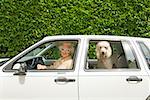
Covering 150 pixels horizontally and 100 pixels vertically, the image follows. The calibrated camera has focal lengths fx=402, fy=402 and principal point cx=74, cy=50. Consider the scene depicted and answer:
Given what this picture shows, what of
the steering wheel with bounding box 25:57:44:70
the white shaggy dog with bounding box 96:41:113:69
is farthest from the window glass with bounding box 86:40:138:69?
the steering wheel with bounding box 25:57:44:70

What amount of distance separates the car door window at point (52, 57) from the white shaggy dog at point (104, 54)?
1.12ft

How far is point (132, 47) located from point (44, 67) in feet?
4.03

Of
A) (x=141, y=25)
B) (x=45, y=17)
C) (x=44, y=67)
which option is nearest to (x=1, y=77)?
(x=44, y=67)

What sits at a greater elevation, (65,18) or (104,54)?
(65,18)

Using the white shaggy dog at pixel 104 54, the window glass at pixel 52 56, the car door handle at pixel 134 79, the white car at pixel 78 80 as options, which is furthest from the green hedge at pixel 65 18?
the car door handle at pixel 134 79

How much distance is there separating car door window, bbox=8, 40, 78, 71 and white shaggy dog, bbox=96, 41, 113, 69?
0.34 metres

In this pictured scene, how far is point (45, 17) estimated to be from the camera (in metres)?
10.9

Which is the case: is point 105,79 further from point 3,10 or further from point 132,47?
point 3,10

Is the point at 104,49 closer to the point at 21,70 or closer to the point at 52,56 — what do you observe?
the point at 52,56

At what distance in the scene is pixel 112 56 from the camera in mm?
5547

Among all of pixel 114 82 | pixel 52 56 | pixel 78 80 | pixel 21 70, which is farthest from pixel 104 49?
pixel 21 70

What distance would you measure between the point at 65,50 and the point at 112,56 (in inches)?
25.7

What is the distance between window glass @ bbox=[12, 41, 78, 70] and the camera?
17.6 feet

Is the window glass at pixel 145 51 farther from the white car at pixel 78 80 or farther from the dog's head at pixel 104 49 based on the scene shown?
the dog's head at pixel 104 49
